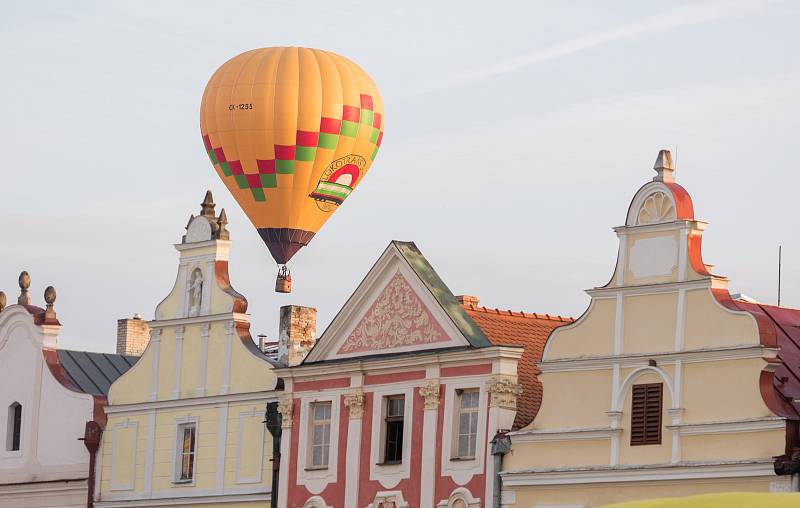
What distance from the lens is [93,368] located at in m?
46.3

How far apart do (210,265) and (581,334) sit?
10.7 meters

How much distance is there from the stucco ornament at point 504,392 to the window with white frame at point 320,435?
178 inches

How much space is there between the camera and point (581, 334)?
33094 mm

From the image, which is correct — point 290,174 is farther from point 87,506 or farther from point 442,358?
point 442,358

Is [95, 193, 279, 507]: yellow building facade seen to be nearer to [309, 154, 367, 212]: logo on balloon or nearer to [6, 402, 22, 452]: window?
[6, 402, 22, 452]: window

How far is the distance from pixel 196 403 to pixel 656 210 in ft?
41.6

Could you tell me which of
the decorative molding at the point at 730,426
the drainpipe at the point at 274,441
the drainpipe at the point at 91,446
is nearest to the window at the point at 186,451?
the drainpipe at the point at 91,446

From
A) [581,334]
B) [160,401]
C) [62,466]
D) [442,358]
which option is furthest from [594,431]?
[62,466]

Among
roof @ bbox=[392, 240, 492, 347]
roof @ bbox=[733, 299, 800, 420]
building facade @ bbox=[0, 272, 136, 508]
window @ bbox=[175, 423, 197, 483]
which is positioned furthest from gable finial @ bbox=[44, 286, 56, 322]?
roof @ bbox=[733, 299, 800, 420]

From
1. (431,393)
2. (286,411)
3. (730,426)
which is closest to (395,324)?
(431,393)

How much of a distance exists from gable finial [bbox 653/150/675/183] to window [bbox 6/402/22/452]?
18670 millimetres

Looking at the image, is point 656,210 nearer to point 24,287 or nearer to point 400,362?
point 400,362

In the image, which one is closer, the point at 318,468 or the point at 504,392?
the point at 504,392

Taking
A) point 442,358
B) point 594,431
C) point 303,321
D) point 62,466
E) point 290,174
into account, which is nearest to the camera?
point 594,431
